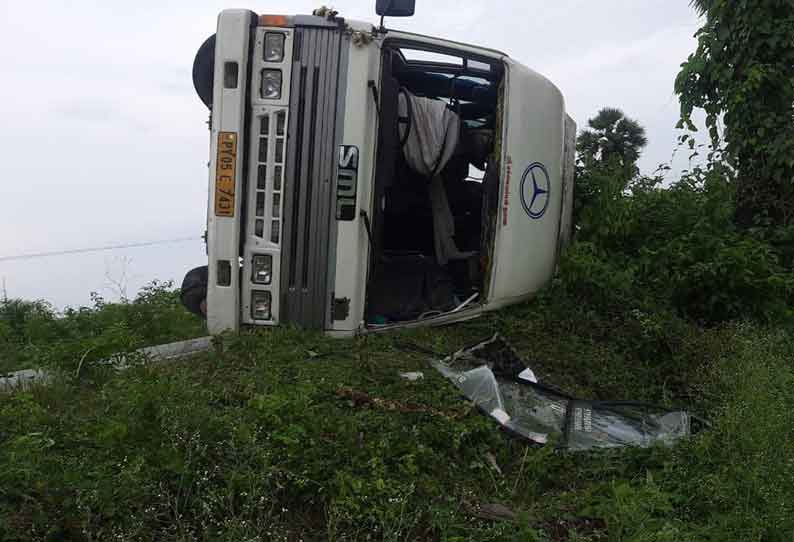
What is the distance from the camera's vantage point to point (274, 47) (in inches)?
161

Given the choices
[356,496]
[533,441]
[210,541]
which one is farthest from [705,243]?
[210,541]

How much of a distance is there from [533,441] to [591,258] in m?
2.10

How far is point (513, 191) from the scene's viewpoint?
4.52m

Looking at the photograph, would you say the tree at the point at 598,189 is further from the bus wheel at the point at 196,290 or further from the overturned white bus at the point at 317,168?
the bus wheel at the point at 196,290

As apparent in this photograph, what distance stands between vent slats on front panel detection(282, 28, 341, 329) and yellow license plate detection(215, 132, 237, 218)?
30 cm

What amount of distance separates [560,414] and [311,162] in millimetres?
1950

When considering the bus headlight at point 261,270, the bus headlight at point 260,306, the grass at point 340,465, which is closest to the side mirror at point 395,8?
the bus headlight at point 261,270

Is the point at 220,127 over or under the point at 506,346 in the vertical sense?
over

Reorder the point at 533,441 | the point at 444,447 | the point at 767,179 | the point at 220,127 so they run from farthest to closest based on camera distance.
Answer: the point at 767,179
the point at 220,127
the point at 533,441
the point at 444,447

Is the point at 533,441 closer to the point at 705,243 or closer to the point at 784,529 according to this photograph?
the point at 784,529

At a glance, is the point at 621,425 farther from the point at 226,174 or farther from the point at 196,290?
the point at 196,290

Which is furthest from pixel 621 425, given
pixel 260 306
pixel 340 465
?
pixel 260 306

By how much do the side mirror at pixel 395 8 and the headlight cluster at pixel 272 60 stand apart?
2.04 ft

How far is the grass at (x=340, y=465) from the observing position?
2.26m
